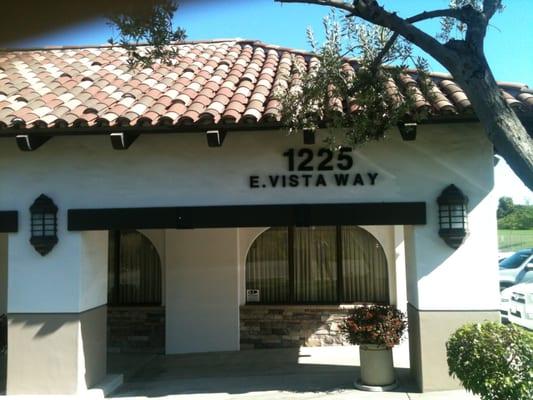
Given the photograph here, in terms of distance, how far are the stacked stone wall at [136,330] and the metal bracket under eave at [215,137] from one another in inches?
191

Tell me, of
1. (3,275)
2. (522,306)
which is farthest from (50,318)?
(522,306)

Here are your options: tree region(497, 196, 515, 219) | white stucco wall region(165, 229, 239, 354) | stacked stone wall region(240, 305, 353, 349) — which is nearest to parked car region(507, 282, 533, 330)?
stacked stone wall region(240, 305, 353, 349)

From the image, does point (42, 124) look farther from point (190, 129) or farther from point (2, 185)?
point (190, 129)

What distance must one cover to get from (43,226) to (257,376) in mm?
3922

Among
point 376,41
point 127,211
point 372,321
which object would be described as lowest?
point 372,321

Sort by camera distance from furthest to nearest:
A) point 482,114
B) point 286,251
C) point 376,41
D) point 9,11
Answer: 1. point 286,251
2. point 376,41
3. point 482,114
4. point 9,11

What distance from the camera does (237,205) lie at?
Result: 743 centimetres

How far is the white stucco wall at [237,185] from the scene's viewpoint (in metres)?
7.10

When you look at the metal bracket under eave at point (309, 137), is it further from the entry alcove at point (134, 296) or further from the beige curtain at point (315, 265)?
the entry alcove at point (134, 296)

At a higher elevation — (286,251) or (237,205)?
(237,205)

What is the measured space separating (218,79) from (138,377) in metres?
4.99

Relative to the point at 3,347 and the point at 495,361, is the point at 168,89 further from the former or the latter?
the point at 495,361

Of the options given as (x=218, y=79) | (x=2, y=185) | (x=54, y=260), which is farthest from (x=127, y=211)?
(x=218, y=79)

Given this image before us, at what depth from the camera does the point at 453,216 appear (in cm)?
705
